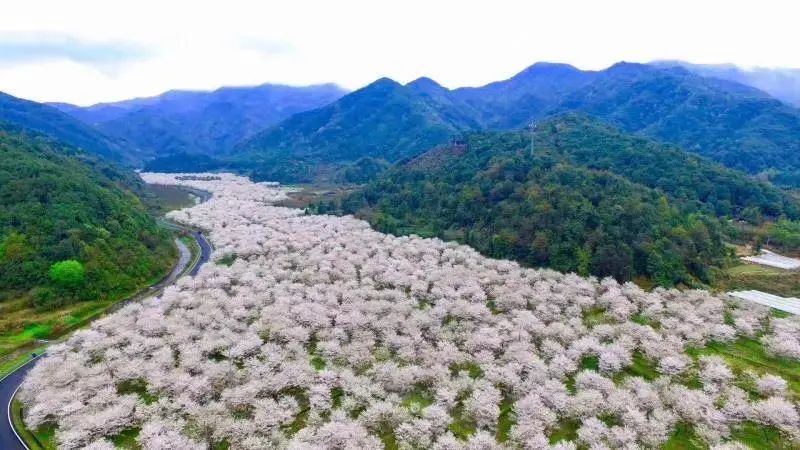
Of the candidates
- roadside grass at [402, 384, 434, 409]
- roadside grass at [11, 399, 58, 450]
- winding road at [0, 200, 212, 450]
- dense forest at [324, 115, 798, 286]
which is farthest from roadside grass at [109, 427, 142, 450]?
dense forest at [324, 115, 798, 286]

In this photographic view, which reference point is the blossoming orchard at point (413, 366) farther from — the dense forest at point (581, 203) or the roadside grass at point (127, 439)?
the dense forest at point (581, 203)

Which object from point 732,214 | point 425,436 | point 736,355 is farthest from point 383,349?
point 732,214

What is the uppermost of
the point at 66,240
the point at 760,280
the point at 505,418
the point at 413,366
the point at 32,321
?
the point at 66,240

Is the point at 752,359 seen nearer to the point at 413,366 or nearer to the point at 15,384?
the point at 413,366

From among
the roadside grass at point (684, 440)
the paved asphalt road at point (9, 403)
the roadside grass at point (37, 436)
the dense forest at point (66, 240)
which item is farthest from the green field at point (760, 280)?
the dense forest at point (66, 240)

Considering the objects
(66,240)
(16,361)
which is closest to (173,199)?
(66,240)
